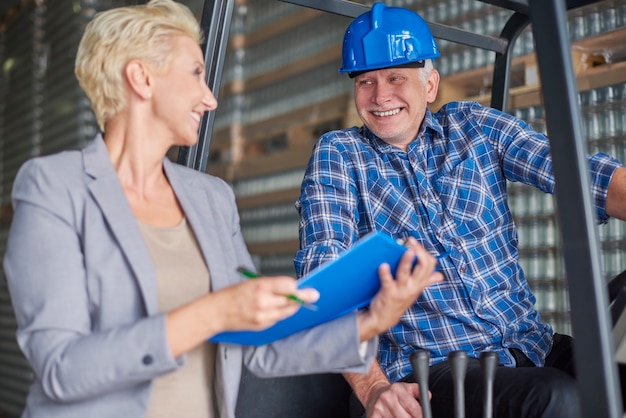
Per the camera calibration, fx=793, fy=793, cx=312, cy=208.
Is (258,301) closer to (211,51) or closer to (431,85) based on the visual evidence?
(211,51)

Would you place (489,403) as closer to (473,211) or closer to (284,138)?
(473,211)

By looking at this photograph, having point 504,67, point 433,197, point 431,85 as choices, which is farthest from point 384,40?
point 504,67

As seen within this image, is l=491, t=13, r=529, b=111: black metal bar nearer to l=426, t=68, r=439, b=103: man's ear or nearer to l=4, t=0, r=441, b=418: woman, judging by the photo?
l=426, t=68, r=439, b=103: man's ear

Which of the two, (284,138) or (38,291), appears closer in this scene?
(38,291)

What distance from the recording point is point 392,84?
6.53 ft

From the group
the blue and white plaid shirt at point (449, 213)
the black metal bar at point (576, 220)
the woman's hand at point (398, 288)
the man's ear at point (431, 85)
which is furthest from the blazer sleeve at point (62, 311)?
the man's ear at point (431, 85)

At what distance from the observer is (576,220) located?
1070mm

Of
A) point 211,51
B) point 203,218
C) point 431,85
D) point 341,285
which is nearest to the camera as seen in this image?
point 341,285

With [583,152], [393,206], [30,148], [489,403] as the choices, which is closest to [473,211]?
[393,206]

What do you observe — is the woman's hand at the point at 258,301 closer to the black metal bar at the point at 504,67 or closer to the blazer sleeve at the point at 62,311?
the blazer sleeve at the point at 62,311

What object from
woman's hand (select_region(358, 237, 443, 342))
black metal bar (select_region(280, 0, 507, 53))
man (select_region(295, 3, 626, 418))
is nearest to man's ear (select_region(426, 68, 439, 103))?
man (select_region(295, 3, 626, 418))

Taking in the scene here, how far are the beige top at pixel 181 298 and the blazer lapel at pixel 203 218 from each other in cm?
2

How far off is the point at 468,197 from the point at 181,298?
0.89 m

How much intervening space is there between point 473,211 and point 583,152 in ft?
2.60
